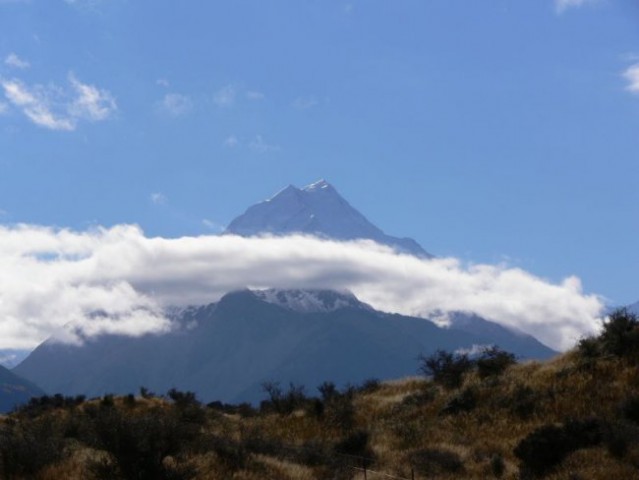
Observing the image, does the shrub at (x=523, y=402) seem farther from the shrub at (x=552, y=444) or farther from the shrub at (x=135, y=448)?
the shrub at (x=135, y=448)

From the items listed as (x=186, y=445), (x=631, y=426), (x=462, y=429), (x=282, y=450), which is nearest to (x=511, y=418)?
(x=462, y=429)

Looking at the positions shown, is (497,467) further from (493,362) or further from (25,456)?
(493,362)

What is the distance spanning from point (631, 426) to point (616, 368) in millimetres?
7391

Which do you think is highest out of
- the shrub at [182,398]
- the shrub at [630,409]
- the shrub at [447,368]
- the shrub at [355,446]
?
the shrub at [447,368]

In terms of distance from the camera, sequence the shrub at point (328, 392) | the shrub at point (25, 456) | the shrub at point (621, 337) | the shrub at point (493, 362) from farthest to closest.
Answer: the shrub at point (328, 392) < the shrub at point (493, 362) < the shrub at point (621, 337) < the shrub at point (25, 456)

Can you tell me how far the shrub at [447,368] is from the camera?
106 ft

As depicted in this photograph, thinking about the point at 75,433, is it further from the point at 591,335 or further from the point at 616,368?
the point at 591,335

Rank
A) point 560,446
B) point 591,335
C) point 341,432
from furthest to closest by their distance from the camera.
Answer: point 591,335
point 341,432
point 560,446

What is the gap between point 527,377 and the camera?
93.2 ft

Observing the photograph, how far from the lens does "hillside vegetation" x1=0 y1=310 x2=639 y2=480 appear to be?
1538 centimetres

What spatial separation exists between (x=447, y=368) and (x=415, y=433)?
1102 centimetres

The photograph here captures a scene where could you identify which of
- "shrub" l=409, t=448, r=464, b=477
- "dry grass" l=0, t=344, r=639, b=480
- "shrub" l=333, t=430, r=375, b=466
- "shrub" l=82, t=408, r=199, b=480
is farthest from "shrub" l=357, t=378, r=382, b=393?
"shrub" l=82, t=408, r=199, b=480

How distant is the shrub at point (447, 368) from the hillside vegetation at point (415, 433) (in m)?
0.14

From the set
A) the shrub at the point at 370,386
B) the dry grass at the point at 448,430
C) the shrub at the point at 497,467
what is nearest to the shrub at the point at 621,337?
the dry grass at the point at 448,430
